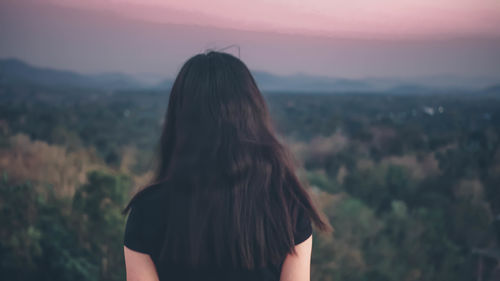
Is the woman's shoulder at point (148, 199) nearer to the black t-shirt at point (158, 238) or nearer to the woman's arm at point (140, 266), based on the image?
the black t-shirt at point (158, 238)

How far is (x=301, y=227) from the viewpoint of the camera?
133cm

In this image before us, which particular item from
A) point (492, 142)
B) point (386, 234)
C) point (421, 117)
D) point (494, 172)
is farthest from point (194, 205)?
point (421, 117)

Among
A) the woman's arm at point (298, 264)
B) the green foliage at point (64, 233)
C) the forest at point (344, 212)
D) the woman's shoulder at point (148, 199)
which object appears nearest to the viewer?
the woman's shoulder at point (148, 199)

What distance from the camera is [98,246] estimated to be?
239 inches

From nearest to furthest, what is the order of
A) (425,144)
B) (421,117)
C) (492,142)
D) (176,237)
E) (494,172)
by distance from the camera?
(176,237), (494,172), (492,142), (425,144), (421,117)

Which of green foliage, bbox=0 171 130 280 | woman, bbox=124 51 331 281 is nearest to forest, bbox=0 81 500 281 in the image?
green foliage, bbox=0 171 130 280

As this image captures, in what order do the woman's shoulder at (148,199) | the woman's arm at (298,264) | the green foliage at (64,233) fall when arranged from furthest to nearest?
1. the green foliage at (64,233)
2. the woman's arm at (298,264)
3. the woman's shoulder at (148,199)

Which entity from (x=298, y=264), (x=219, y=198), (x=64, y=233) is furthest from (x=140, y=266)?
(x=64, y=233)

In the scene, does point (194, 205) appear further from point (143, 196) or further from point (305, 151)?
point (305, 151)

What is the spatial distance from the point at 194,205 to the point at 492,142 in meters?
14.0

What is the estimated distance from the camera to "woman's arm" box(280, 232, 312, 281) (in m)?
1.37

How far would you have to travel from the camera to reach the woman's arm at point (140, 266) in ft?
4.33

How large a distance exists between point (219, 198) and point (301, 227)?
0.30 m


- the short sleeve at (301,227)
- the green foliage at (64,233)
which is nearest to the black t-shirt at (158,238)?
the short sleeve at (301,227)
